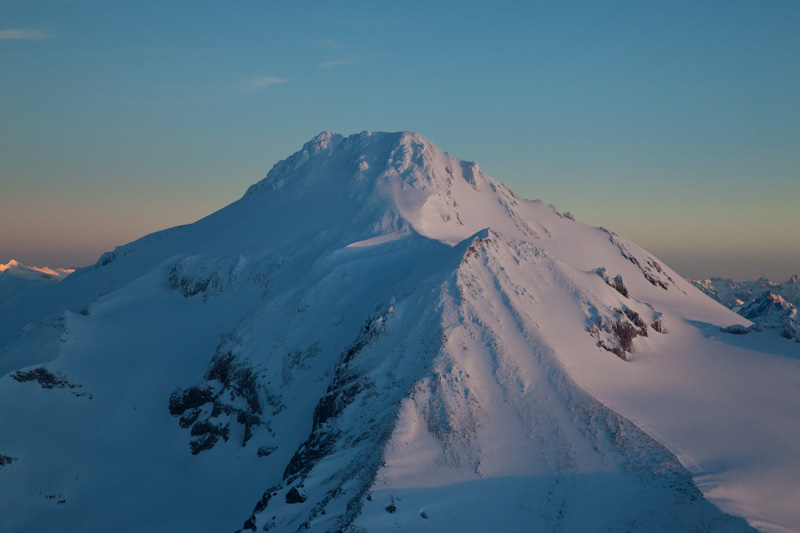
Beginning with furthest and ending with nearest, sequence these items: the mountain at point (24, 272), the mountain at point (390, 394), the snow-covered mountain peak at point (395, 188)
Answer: the mountain at point (24, 272) → the snow-covered mountain peak at point (395, 188) → the mountain at point (390, 394)

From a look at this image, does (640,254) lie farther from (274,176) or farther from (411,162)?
(274,176)

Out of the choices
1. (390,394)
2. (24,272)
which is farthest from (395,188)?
(24,272)

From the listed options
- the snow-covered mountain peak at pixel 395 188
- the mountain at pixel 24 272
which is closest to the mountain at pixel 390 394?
the snow-covered mountain peak at pixel 395 188

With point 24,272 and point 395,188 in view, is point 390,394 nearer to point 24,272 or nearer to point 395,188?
point 395,188

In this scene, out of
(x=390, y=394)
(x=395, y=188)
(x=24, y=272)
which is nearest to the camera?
(x=390, y=394)

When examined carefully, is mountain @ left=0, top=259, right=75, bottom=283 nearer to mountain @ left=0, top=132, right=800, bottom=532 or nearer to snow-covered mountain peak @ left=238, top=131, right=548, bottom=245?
mountain @ left=0, top=132, right=800, bottom=532

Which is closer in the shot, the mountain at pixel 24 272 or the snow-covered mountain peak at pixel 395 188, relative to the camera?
the snow-covered mountain peak at pixel 395 188

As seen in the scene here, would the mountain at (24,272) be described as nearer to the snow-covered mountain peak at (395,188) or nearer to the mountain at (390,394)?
the mountain at (390,394)

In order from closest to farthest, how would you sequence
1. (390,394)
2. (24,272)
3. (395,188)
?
(390,394)
(395,188)
(24,272)

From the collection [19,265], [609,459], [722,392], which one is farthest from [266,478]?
[19,265]
